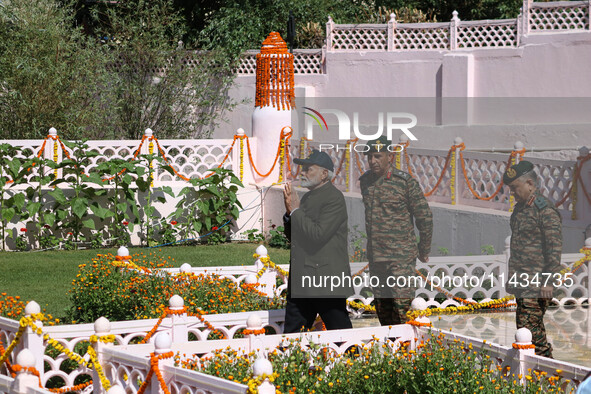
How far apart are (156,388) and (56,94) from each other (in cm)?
1258

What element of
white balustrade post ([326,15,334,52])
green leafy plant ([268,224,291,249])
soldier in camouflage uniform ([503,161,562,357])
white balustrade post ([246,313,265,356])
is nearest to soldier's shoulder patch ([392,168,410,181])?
soldier in camouflage uniform ([503,161,562,357])

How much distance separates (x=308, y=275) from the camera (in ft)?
25.4

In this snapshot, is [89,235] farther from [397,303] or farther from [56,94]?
[397,303]

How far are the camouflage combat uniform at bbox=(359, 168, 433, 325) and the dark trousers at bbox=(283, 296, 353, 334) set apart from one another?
1.10 feet

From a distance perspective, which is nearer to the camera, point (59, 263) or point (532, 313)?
point (532, 313)

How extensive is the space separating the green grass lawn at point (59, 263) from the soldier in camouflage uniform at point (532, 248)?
17.3 feet

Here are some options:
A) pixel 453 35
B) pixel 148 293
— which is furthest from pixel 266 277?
pixel 453 35

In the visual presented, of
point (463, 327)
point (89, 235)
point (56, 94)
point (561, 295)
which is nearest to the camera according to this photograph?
point (463, 327)

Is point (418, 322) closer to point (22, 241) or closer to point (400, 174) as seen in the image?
point (400, 174)

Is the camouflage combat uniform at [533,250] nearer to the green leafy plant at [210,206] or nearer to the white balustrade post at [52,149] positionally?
the green leafy plant at [210,206]

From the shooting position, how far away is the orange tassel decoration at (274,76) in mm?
17203

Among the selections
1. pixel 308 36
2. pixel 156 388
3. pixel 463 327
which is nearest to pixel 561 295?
→ pixel 463 327

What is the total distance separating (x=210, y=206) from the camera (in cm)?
1639

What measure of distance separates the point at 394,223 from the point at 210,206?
898 cm
